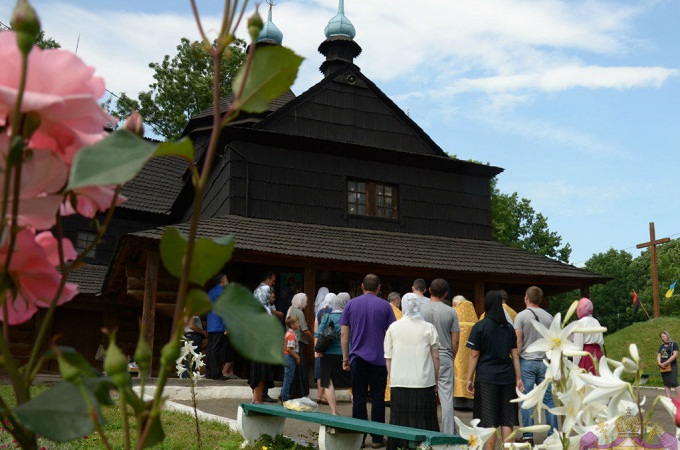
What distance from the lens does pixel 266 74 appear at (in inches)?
28.7

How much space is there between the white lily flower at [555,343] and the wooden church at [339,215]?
1220cm

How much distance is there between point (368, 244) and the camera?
1627 centimetres

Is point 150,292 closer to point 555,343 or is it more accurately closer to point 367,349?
point 367,349

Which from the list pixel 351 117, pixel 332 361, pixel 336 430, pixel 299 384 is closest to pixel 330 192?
pixel 351 117

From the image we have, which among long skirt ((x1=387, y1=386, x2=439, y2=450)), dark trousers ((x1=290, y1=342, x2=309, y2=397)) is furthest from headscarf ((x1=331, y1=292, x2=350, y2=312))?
long skirt ((x1=387, y1=386, x2=439, y2=450))

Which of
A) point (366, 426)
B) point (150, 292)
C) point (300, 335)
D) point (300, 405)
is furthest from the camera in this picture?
point (150, 292)

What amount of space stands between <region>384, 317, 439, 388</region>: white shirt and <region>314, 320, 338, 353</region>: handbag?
2000mm

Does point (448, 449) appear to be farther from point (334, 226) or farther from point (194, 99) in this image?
point (194, 99)

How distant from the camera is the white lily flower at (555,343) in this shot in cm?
137

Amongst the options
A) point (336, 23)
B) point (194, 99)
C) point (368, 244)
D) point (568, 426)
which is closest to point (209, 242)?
point (568, 426)

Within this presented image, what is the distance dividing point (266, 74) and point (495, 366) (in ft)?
22.7

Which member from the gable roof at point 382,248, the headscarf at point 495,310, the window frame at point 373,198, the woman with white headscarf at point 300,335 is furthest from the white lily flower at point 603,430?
the window frame at point 373,198

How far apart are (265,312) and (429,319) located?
310 inches

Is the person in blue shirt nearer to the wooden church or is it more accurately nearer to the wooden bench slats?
the wooden church
